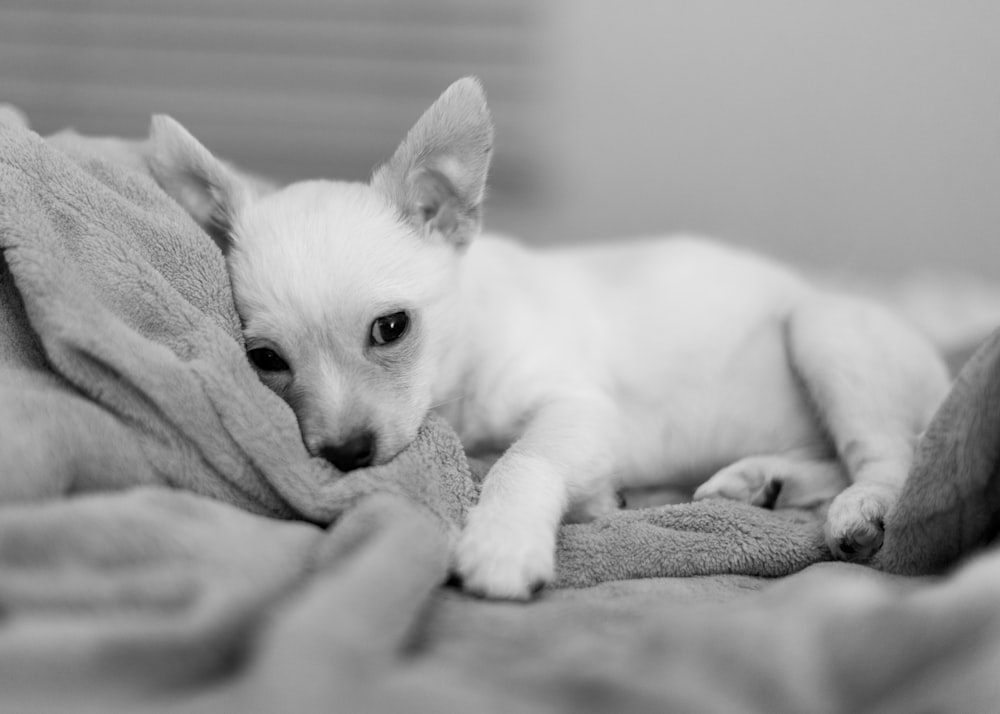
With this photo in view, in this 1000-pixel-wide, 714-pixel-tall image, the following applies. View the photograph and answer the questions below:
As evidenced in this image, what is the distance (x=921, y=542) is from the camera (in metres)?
1.36

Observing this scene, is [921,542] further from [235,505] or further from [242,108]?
[242,108]

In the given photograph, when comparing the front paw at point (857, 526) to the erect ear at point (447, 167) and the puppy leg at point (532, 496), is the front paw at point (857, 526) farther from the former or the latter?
the erect ear at point (447, 167)

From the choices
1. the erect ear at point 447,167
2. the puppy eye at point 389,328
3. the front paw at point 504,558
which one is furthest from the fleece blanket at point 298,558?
the erect ear at point 447,167

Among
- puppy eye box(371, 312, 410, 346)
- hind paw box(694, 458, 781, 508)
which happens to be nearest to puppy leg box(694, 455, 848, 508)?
hind paw box(694, 458, 781, 508)

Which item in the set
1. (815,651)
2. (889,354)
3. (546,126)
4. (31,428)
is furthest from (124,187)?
(546,126)

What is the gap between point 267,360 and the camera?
1.72m

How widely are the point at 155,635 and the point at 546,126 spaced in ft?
9.95

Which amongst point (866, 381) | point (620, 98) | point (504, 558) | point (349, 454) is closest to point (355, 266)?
point (349, 454)

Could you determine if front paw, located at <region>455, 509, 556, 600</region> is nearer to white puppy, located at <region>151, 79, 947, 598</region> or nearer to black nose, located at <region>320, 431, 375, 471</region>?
white puppy, located at <region>151, 79, 947, 598</region>

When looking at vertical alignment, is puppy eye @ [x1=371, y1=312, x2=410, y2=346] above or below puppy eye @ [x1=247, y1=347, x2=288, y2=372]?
above

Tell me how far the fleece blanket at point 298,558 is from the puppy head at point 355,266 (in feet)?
0.26

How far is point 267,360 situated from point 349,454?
331mm

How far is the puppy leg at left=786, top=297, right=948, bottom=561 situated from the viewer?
5.99 ft

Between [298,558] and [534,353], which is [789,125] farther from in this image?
[298,558]
